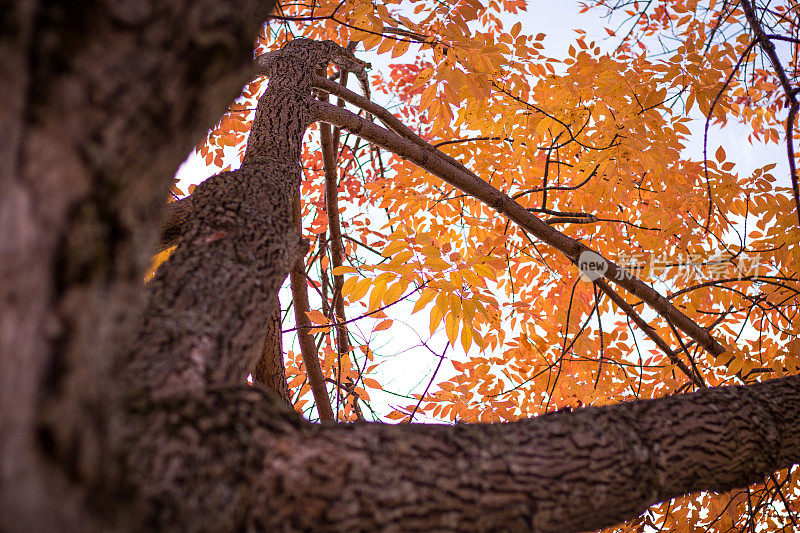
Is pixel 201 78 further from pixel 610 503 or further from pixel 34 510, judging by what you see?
pixel 610 503

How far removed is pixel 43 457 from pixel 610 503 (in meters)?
1.03

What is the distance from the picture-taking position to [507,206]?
2791mm

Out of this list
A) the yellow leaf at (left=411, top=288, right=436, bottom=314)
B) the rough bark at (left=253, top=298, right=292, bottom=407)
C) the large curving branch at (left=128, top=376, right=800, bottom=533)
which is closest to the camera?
the large curving branch at (left=128, top=376, right=800, bottom=533)

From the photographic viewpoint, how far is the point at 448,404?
10.9 feet

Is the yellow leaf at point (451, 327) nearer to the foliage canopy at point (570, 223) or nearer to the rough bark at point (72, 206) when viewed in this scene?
the foliage canopy at point (570, 223)

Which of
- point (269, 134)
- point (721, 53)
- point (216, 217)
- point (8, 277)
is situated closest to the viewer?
point (8, 277)

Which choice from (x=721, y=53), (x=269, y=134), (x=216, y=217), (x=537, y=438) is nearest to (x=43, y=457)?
(x=537, y=438)

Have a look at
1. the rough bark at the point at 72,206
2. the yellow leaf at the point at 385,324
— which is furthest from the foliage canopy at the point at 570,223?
the rough bark at the point at 72,206

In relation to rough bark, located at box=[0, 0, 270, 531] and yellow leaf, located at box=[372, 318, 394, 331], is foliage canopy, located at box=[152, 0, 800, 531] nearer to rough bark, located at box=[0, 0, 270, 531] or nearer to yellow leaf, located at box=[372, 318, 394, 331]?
yellow leaf, located at box=[372, 318, 394, 331]

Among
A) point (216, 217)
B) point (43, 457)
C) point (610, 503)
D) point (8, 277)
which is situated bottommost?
point (610, 503)

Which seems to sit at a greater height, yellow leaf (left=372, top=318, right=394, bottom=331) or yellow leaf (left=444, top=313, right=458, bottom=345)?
yellow leaf (left=372, top=318, right=394, bottom=331)

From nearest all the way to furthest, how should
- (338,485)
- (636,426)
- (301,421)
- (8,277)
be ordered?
(8,277) → (338,485) → (301,421) → (636,426)

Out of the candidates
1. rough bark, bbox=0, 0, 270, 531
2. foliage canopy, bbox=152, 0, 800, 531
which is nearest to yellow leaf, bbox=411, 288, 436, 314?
foliage canopy, bbox=152, 0, 800, 531

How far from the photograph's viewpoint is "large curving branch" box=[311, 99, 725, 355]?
2.71 meters
